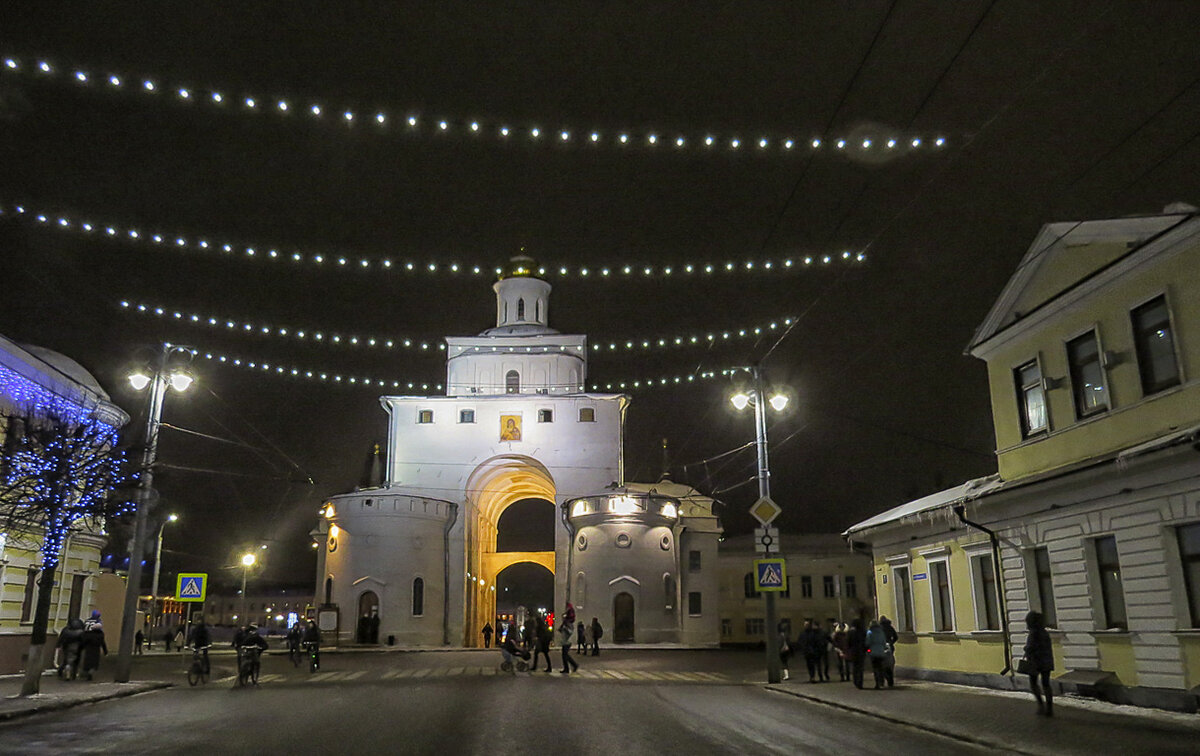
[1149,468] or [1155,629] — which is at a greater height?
[1149,468]

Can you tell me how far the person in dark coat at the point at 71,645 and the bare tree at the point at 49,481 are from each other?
345 centimetres

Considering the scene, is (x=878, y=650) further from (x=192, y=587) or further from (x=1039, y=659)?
(x=192, y=587)

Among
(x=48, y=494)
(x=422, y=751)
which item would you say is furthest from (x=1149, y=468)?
(x=48, y=494)

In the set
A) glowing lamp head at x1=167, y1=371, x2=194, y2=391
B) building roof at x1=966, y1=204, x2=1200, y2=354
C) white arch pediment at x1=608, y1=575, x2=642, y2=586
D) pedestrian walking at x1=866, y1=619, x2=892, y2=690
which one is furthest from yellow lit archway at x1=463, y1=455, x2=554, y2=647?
building roof at x1=966, y1=204, x2=1200, y2=354

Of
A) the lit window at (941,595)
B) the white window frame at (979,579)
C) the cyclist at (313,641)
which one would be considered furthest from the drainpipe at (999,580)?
the cyclist at (313,641)

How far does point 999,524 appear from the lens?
17.2 m

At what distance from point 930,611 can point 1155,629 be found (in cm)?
728

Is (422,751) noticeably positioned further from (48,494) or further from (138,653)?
(138,653)

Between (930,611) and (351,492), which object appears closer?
(930,611)

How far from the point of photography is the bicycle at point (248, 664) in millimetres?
20453

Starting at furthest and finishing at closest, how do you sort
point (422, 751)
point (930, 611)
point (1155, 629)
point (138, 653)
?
point (138, 653), point (930, 611), point (1155, 629), point (422, 751)

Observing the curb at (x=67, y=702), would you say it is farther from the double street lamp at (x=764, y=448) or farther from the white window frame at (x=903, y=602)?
the white window frame at (x=903, y=602)

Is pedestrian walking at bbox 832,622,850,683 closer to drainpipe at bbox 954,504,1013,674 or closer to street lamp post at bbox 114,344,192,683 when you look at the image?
drainpipe at bbox 954,504,1013,674

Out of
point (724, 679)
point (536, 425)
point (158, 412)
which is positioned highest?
point (536, 425)
